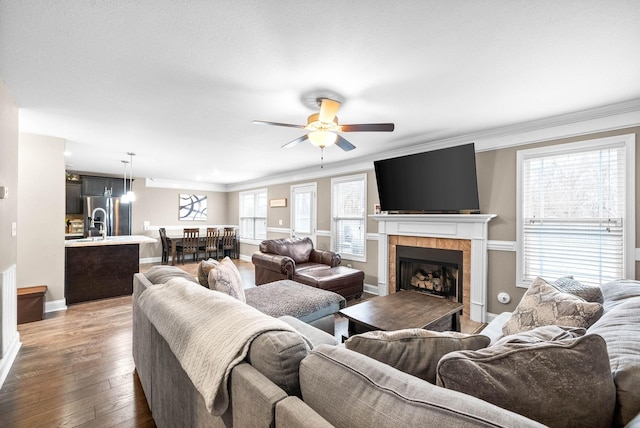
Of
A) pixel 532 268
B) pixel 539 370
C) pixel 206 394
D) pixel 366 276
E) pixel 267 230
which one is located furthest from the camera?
pixel 267 230

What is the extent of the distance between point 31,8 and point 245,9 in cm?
109

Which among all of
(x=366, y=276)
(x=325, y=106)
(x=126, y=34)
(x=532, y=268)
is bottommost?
(x=366, y=276)

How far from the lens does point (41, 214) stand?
139 inches

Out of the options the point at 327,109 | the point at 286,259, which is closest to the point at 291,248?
the point at 286,259

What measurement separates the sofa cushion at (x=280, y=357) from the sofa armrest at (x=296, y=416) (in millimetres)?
107

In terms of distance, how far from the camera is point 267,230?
24.0 feet

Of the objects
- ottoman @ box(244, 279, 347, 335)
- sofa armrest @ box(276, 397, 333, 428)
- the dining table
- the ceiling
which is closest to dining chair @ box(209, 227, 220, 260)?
the dining table

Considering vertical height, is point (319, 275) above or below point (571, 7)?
below

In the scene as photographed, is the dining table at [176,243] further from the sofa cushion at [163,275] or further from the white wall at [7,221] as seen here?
the sofa cushion at [163,275]

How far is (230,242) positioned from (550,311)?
7450mm

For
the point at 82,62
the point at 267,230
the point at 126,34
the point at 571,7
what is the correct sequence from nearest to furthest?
the point at 571,7
the point at 126,34
the point at 82,62
the point at 267,230

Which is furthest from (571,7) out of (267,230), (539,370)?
(267,230)

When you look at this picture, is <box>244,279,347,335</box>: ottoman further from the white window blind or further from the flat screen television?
the white window blind

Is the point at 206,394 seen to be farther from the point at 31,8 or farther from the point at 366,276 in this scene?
the point at 366,276
